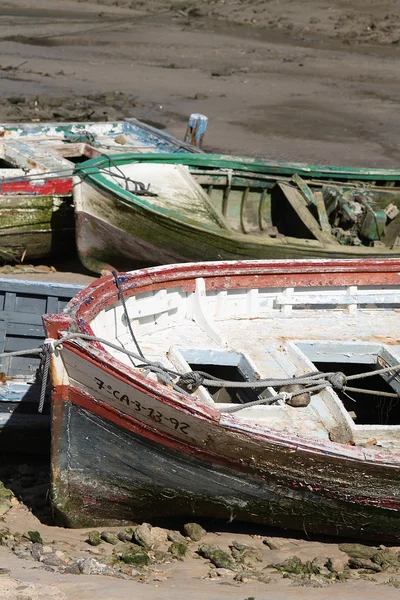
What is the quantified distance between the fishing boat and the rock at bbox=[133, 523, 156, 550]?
171 inches

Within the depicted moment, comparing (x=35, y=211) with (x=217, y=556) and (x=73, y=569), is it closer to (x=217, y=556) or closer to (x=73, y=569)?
(x=217, y=556)

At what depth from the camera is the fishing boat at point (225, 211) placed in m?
9.88

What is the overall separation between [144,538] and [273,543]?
864mm

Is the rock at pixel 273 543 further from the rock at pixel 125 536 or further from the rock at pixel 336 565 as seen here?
the rock at pixel 125 536

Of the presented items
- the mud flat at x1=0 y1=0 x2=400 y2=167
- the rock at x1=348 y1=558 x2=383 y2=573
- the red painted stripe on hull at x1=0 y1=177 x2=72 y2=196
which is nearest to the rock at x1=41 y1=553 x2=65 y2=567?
the rock at x1=348 y1=558 x2=383 y2=573

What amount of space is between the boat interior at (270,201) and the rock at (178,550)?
181 inches

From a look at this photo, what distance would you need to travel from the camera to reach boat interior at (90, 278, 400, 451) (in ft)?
21.0

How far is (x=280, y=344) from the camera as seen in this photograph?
7.28 meters

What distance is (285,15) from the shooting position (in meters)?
25.0

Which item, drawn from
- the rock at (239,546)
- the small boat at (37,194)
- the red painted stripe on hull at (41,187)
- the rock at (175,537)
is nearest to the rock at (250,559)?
the rock at (239,546)

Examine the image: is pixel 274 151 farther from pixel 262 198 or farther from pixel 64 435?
pixel 64 435

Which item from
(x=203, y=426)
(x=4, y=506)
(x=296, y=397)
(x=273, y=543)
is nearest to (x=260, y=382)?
(x=296, y=397)

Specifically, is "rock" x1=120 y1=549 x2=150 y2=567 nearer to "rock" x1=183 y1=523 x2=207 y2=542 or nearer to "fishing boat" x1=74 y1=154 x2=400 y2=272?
"rock" x1=183 y1=523 x2=207 y2=542

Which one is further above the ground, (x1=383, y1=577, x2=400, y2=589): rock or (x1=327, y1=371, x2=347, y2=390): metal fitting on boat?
(x1=327, y1=371, x2=347, y2=390): metal fitting on boat
